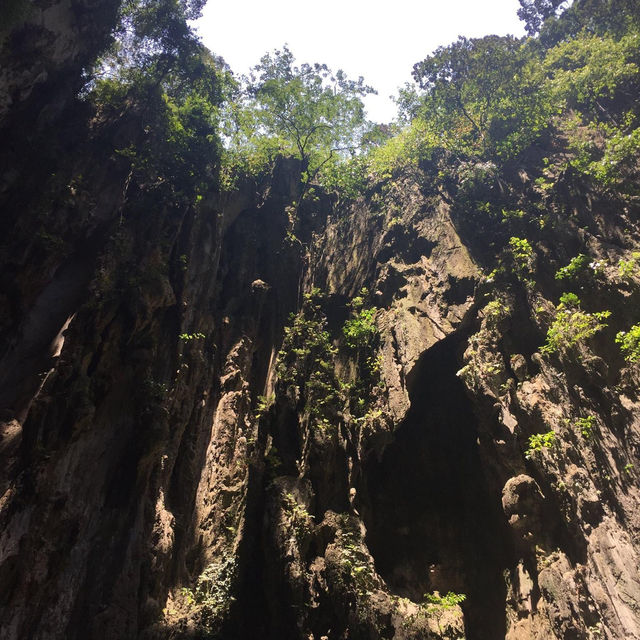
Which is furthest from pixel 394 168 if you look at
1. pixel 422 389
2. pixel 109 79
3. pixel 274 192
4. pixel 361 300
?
pixel 109 79

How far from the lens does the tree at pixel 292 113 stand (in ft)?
59.7

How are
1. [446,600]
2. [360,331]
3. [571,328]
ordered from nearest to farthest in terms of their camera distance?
[446,600] < [571,328] < [360,331]

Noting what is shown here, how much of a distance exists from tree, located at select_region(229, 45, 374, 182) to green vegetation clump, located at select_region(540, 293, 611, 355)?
478 inches

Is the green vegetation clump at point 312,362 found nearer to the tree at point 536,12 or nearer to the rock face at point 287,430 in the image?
the rock face at point 287,430

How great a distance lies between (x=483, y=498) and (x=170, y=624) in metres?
7.30

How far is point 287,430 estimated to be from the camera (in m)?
10.5

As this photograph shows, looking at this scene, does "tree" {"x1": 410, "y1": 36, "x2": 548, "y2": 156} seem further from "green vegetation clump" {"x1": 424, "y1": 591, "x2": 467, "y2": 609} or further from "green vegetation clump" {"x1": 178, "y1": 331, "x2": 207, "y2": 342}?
"green vegetation clump" {"x1": 424, "y1": 591, "x2": 467, "y2": 609}

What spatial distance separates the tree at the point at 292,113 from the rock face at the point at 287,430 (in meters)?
6.31

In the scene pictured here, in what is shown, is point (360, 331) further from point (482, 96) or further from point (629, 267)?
point (482, 96)

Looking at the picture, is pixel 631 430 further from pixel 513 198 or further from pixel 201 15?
pixel 201 15

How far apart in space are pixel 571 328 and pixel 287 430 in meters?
7.27

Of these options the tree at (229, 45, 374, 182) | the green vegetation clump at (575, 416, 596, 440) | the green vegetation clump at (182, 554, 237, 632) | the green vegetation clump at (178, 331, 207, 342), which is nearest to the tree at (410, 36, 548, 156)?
the tree at (229, 45, 374, 182)

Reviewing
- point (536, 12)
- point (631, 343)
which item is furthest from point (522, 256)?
point (536, 12)

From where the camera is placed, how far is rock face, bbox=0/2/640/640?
25.1 feet
